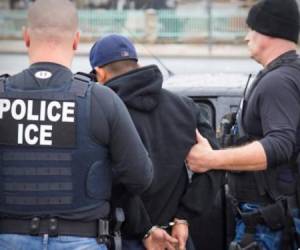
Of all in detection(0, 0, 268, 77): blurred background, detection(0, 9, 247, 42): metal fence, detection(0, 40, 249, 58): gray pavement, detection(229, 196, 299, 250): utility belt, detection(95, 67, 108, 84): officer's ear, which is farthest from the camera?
detection(0, 9, 247, 42): metal fence

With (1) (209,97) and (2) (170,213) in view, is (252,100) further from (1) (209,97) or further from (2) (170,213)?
(1) (209,97)

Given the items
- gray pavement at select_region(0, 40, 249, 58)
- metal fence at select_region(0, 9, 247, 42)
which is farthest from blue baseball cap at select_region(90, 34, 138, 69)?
metal fence at select_region(0, 9, 247, 42)

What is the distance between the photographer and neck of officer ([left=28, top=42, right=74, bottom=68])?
2908mm

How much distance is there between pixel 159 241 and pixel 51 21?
1.03 m

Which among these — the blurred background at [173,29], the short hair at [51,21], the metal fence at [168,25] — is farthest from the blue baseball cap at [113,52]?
the metal fence at [168,25]

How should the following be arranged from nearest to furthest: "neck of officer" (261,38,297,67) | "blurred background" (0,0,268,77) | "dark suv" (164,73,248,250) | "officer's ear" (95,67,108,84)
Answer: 1. "officer's ear" (95,67,108,84)
2. "neck of officer" (261,38,297,67)
3. "dark suv" (164,73,248,250)
4. "blurred background" (0,0,268,77)

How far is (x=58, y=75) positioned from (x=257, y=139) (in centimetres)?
106

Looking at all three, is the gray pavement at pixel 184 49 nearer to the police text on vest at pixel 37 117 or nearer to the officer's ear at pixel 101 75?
the officer's ear at pixel 101 75

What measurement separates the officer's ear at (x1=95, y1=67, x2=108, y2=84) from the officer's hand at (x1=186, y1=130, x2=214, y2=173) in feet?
1.49

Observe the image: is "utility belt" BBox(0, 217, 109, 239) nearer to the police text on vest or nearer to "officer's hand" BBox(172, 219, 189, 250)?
the police text on vest

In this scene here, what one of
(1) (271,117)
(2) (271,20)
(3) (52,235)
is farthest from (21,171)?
(2) (271,20)

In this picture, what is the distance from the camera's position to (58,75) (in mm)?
2885

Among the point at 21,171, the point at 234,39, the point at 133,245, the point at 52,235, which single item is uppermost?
the point at 21,171

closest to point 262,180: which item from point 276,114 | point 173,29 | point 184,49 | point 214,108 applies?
point 276,114
